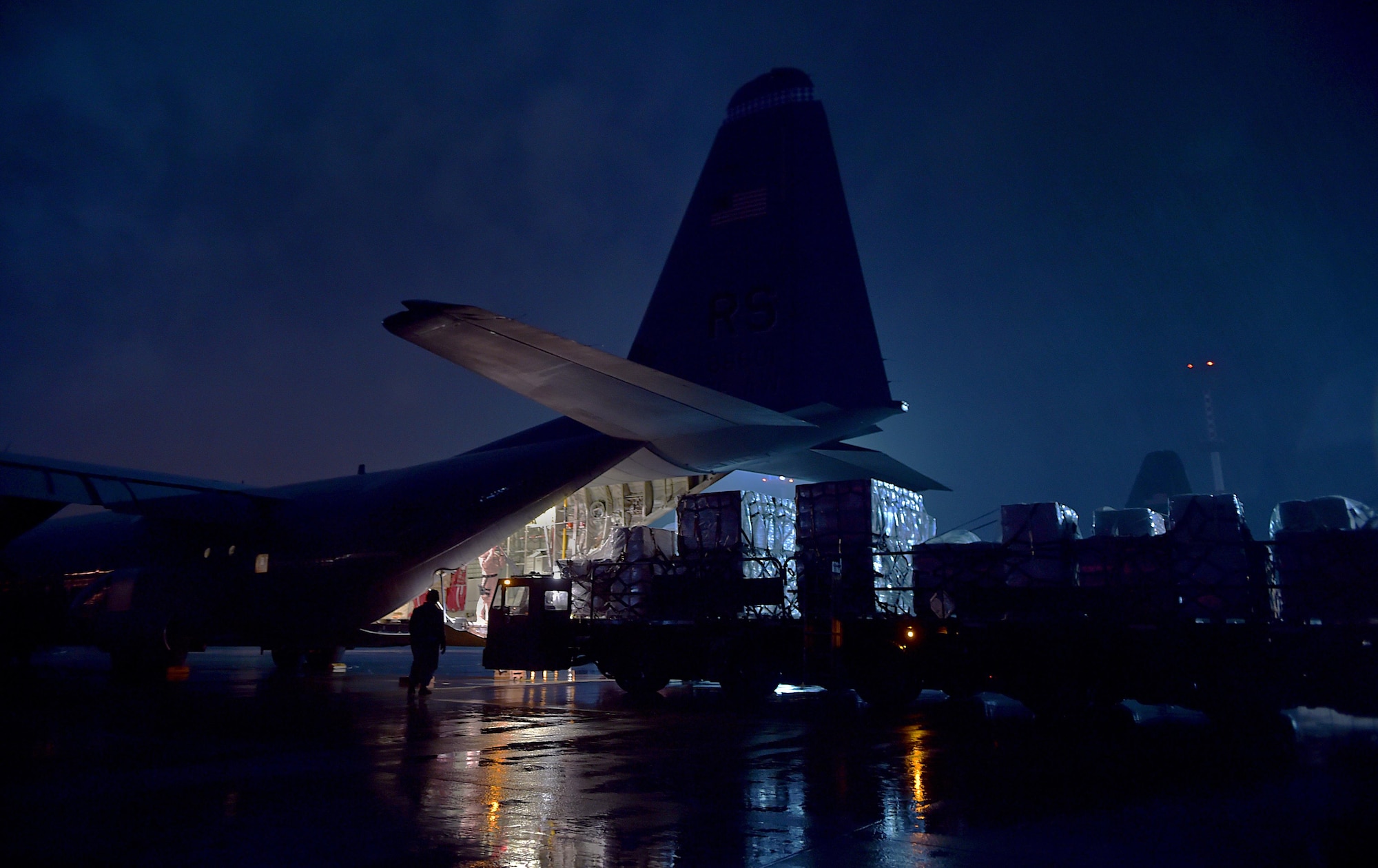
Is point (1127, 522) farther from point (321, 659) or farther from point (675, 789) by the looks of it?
point (321, 659)

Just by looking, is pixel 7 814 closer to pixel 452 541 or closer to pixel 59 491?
pixel 452 541

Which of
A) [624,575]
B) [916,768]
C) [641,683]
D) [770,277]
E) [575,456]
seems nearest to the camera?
[916,768]

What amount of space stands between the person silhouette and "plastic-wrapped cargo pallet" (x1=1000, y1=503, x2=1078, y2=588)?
9.47 m

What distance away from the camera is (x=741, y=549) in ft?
46.4

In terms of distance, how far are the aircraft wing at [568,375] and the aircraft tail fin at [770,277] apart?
2382mm

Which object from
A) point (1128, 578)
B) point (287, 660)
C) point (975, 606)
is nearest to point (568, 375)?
point (975, 606)

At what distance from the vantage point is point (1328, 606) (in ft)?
32.9

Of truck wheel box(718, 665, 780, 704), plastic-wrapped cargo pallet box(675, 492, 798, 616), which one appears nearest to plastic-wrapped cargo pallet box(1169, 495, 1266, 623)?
plastic-wrapped cargo pallet box(675, 492, 798, 616)

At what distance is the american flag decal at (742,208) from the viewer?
55.0 ft

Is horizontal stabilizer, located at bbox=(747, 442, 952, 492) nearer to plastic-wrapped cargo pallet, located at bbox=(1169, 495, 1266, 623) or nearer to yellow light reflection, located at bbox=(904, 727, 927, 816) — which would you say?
plastic-wrapped cargo pallet, located at bbox=(1169, 495, 1266, 623)

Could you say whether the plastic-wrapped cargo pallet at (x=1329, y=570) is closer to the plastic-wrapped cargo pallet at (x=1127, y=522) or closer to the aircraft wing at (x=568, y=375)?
the plastic-wrapped cargo pallet at (x=1127, y=522)

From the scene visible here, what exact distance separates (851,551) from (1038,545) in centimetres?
265

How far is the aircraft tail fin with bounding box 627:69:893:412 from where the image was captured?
15414 millimetres

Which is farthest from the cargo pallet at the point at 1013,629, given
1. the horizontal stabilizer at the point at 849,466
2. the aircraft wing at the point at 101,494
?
the aircraft wing at the point at 101,494
